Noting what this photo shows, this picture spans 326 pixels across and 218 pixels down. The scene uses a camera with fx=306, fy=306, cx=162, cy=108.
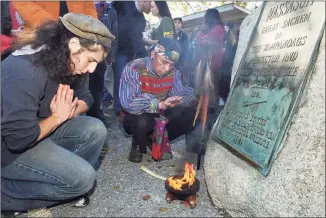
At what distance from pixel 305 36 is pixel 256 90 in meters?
0.61

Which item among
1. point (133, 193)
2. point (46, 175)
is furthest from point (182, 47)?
point (46, 175)

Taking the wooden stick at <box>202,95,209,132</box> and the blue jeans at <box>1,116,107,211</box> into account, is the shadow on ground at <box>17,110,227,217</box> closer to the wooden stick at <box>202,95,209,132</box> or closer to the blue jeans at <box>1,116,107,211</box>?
the blue jeans at <box>1,116,107,211</box>

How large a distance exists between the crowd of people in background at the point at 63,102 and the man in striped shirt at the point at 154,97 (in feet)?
0.04

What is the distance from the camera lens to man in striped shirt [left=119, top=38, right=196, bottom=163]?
3.78 m

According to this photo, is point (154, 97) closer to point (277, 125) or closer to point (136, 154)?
point (136, 154)

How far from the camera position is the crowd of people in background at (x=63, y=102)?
7.72ft

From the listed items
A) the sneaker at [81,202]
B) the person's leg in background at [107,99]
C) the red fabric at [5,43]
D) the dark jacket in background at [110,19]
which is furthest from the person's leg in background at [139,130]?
the person's leg in background at [107,99]

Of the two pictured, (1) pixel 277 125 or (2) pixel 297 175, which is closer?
(2) pixel 297 175

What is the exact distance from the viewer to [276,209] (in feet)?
7.14

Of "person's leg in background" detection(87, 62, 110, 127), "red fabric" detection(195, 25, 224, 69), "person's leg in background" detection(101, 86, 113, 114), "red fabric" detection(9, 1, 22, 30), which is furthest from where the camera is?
"person's leg in background" detection(101, 86, 113, 114)

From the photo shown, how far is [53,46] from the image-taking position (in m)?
2.45

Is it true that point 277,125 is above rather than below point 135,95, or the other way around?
above

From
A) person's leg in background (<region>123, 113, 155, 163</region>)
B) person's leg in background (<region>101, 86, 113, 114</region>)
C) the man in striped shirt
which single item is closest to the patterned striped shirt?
the man in striped shirt

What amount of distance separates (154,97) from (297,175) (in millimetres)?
2185
